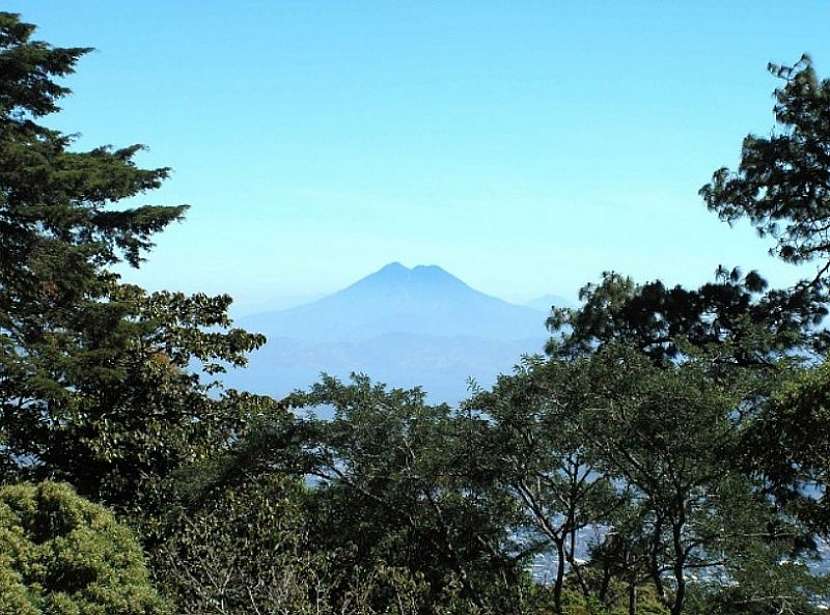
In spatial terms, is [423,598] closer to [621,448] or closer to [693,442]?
[621,448]

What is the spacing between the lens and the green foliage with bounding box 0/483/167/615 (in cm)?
799

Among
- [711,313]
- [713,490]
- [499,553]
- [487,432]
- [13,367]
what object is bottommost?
[499,553]

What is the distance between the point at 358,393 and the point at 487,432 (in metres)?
2.13

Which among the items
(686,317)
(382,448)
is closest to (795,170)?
(686,317)

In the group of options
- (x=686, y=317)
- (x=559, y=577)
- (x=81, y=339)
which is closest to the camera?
(x=559, y=577)

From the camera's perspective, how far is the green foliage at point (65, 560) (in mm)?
7992

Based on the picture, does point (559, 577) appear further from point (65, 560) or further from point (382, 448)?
point (65, 560)

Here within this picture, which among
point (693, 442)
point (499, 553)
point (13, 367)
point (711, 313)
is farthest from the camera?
point (711, 313)

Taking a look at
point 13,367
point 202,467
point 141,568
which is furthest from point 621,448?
point 13,367

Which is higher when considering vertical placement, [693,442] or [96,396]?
[96,396]

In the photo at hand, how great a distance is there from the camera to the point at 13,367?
11.9 m

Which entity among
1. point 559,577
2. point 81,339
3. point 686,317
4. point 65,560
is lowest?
point 65,560

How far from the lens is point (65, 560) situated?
8430 millimetres

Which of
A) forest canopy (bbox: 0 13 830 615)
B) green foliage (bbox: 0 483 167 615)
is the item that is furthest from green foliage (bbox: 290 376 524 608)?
green foliage (bbox: 0 483 167 615)
